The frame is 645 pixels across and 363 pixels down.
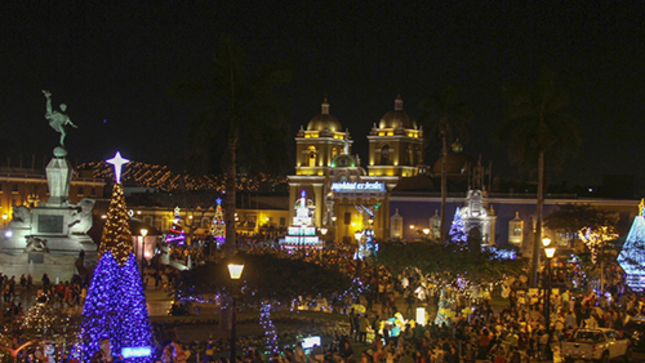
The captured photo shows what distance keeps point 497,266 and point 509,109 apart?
8174 millimetres

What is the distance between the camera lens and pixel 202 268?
69.2 ft

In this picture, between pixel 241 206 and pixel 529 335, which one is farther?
pixel 241 206

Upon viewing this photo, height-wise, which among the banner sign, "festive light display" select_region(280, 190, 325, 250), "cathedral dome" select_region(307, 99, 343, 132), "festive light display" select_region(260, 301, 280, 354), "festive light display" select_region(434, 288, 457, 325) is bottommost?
"festive light display" select_region(260, 301, 280, 354)

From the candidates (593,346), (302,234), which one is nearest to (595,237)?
(302,234)

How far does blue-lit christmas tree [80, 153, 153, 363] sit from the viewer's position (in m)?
16.2

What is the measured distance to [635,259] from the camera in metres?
30.2

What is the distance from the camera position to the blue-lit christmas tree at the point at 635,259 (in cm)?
2984

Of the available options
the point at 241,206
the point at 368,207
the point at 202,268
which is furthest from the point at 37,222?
the point at 241,206

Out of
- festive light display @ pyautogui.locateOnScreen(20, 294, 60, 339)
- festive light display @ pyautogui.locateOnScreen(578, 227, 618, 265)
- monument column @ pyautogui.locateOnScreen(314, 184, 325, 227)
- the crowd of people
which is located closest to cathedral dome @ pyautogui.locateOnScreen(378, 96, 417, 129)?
monument column @ pyautogui.locateOnScreen(314, 184, 325, 227)

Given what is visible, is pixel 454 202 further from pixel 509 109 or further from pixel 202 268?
pixel 202 268

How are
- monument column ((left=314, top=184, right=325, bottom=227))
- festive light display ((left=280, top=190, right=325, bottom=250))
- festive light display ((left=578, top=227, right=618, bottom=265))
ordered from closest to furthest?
festive light display ((left=578, top=227, right=618, bottom=265)) → festive light display ((left=280, top=190, right=325, bottom=250)) → monument column ((left=314, top=184, right=325, bottom=227))

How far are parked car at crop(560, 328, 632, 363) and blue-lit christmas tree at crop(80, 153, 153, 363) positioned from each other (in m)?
9.80

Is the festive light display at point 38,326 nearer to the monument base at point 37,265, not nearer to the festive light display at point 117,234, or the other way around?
the festive light display at point 117,234

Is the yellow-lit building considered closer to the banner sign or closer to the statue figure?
the banner sign
